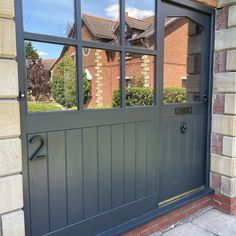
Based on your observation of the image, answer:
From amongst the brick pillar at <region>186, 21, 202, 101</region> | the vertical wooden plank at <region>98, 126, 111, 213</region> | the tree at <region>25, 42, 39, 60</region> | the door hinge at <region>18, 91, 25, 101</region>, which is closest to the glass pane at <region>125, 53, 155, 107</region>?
the vertical wooden plank at <region>98, 126, 111, 213</region>

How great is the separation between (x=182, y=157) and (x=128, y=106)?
84cm

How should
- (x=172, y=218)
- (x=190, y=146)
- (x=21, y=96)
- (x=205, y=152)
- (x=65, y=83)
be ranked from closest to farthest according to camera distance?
1. (x=21, y=96)
2. (x=65, y=83)
3. (x=172, y=218)
4. (x=190, y=146)
5. (x=205, y=152)

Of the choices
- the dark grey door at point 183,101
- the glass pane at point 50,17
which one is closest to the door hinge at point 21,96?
the glass pane at point 50,17

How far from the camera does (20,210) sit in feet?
4.18

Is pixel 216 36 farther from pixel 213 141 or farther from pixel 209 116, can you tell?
pixel 213 141

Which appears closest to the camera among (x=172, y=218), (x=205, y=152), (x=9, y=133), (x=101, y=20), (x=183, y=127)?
(x=9, y=133)

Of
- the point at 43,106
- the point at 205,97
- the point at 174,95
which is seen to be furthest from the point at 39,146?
the point at 205,97

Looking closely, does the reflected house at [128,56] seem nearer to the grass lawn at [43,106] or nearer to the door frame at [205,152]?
the door frame at [205,152]

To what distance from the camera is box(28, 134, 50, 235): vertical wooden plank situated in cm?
142

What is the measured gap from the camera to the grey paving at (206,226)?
209cm

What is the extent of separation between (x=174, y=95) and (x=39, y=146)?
1325 millimetres

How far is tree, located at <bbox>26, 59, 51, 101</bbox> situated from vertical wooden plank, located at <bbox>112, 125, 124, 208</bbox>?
0.55 m

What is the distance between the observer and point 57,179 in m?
1.53

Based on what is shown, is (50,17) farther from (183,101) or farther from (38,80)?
(183,101)
